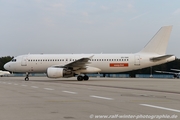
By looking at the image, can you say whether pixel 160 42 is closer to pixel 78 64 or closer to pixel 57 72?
pixel 78 64

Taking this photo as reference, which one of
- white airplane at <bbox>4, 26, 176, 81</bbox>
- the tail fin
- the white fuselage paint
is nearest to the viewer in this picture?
white airplane at <bbox>4, 26, 176, 81</bbox>

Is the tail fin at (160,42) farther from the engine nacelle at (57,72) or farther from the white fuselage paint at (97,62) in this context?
the engine nacelle at (57,72)

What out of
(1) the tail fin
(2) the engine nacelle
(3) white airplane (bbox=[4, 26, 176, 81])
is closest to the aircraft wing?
(3) white airplane (bbox=[4, 26, 176, 81])

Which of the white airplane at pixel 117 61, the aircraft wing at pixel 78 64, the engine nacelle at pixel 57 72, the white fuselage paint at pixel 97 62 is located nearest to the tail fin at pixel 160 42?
the white airplane at pixel 117 61

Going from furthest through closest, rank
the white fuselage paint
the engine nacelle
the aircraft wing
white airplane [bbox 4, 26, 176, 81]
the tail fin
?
the tail fin
the white fuselage paint
white airplane [bbox 4, 26, 176, 81]
the aircraft wing
the engine nacelle

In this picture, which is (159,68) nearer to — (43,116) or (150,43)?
(150,43)

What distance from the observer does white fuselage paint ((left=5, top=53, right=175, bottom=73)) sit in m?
33.2

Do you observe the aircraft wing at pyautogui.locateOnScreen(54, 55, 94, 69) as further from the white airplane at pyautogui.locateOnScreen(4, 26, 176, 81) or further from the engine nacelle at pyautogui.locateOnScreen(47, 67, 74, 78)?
the engine nacelle at pyautogui.locateOnScreen(47, 67, 74, 78)

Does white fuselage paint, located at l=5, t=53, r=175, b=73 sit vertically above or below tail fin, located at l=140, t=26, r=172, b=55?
below

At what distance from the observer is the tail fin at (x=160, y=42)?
1312 inches

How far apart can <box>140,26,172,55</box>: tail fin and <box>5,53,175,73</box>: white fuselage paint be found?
2.46 feet

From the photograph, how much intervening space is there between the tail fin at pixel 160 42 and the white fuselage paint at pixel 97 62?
2.46 feet

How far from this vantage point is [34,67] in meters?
35.6

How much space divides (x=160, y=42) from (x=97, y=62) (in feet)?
25.5
